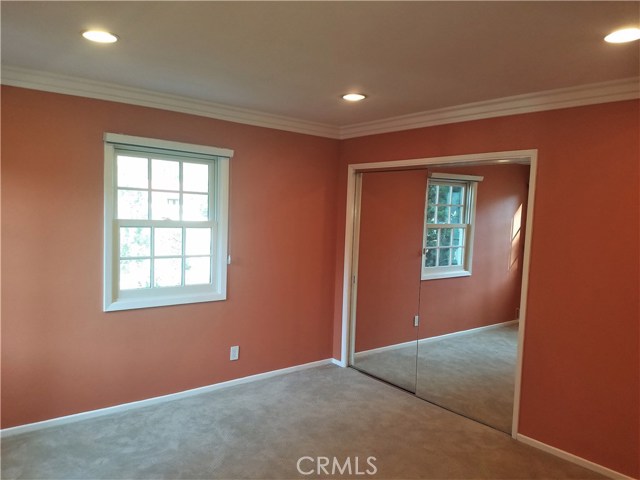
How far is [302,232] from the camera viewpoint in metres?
4.11

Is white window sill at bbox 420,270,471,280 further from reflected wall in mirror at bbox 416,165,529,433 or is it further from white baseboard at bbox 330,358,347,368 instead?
white baseboard at bbox 330,358,347,368

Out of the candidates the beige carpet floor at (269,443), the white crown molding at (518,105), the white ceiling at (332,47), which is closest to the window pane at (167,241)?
the white ceiling at (332,47)

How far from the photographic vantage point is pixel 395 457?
8.96 feet

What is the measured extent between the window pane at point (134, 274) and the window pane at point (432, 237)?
8.09 feet

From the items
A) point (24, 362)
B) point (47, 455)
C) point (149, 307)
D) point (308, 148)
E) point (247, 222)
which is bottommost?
point (47, 455)

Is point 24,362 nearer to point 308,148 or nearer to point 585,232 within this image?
point 308,148

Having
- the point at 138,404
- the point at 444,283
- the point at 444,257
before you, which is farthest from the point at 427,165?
the point at 138,404

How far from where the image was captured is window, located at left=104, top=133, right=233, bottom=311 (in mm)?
3105

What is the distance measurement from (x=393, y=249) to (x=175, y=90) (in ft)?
8.24

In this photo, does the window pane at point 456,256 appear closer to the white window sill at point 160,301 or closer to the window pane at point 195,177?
the white window sill at point 160,301

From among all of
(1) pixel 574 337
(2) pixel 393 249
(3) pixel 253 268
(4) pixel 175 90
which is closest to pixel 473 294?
(2) pixel 393 249

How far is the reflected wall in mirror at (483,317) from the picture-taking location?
10.6 ft

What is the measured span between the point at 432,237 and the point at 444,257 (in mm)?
224

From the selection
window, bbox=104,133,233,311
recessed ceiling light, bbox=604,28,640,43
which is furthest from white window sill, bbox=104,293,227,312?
recessed ceiling light, bbox=604,28,640,43
